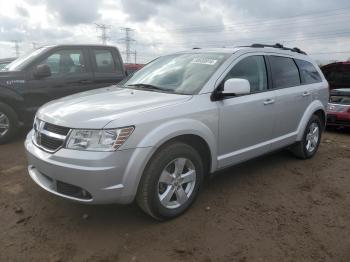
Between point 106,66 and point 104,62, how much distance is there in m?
0.09

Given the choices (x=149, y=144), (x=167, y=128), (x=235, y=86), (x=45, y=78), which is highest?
(x=235, y=86)

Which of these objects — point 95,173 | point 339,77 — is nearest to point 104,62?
point 95,173

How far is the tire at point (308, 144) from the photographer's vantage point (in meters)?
5.55

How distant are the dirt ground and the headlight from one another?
0.84 meters

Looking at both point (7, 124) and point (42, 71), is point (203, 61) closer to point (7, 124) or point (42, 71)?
point (42, 71)

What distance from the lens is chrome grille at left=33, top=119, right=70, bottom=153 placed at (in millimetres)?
3203

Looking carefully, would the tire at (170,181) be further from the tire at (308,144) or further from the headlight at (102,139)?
the tire at (308,144)

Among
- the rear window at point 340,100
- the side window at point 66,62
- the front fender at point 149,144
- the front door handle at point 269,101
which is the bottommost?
the rear window at point 340,100

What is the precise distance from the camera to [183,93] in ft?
12.5

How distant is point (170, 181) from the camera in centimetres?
350

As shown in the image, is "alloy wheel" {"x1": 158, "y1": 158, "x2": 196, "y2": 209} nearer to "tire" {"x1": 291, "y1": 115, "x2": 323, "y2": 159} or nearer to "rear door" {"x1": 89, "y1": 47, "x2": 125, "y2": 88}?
"tire" {"x1": 291, "y1": 115, "x2": 323, "y2": 159}

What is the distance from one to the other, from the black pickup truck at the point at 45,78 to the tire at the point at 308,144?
383 centimetres

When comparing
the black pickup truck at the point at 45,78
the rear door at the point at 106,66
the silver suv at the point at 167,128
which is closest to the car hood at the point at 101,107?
the silver suv at the point at 167,128

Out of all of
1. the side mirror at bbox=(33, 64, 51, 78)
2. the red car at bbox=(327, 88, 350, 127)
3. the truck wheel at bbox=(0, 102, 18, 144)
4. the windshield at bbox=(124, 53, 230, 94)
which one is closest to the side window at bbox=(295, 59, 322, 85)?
the windshield at bbox=(124, 53, 230, 94)
